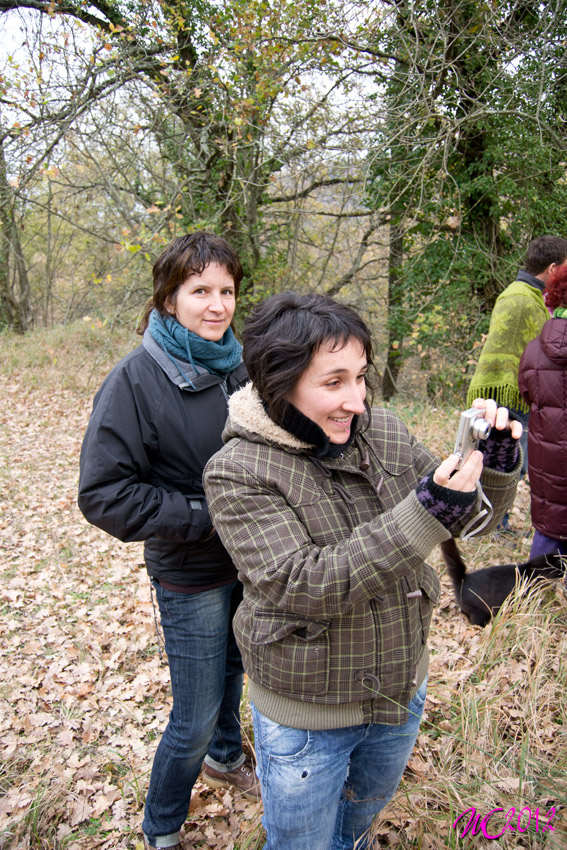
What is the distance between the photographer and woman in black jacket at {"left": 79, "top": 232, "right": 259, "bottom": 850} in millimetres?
2014

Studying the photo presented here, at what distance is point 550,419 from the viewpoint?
10.7 feet

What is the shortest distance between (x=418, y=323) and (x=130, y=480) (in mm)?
7623

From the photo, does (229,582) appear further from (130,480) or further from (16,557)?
(16,557)

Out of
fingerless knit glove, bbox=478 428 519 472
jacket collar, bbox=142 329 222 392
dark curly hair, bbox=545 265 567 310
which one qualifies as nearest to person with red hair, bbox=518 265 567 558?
dark curly hair, bbox=545 265 567 310

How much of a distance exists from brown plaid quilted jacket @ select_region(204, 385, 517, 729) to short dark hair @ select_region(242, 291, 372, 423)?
0.28 feet

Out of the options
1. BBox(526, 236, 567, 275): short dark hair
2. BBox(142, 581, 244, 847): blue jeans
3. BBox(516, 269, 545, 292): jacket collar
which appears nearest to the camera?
BBox(142, 581, 244, 847): blue jeans

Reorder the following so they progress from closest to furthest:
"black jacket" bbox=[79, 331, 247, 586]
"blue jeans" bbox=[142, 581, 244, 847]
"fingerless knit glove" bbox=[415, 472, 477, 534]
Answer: "fingerless knit glove" bbox=[415, 472, 477, 534] < "black jacket" bbox=[79, 331, 247, 586] < "blue jeans" bbox=[142, 581, 244, 847]

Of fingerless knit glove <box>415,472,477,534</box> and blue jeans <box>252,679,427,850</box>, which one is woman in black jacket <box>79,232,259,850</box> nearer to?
blue jeans <box>252,679,427,850</box>

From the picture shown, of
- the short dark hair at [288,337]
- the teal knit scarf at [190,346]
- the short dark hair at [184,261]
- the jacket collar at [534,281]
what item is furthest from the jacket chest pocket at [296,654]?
the jacket collar at [534,281]

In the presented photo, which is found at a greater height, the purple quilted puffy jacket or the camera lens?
the camera lens

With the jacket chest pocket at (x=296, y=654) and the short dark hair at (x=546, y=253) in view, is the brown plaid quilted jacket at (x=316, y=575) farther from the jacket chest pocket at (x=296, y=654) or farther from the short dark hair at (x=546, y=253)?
the short dark hair at (x=546, y=253)

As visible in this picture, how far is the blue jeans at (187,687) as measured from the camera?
83.5 inches

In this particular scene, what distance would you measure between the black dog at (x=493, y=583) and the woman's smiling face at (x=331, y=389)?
2051 millimetres

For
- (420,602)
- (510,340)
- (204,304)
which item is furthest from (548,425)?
A: (204,304)
